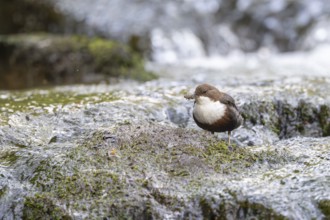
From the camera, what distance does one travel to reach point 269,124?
18.9 ft

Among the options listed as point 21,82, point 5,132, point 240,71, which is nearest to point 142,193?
point 5,132

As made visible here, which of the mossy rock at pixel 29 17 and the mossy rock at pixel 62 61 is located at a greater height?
the mossy rock at pixel 29 17

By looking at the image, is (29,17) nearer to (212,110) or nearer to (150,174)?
(212,110)

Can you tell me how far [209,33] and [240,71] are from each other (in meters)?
2.62

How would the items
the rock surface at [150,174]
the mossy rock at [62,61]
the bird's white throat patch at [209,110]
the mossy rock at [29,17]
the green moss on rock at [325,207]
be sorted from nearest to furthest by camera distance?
the green moss on rock at [325,207] → the rock surface at [150,174] → the bird's white throat patch at [209,110] → the mossy rock at [62,61] → the mossy rock at [29,17]

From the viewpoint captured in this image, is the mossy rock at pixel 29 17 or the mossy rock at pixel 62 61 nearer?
the mossy rock at pixel 62 61

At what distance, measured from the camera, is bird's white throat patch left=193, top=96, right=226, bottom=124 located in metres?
4.33

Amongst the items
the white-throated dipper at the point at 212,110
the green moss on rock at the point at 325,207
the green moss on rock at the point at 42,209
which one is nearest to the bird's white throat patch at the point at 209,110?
the white-throated dipper at the point at 212,110

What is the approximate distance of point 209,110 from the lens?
4332 millimetres

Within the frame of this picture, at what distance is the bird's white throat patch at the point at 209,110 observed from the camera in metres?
4.33

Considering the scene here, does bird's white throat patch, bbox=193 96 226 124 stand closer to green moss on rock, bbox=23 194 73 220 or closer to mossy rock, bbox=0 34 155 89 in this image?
green moss on rock, bbox=23 194 73 220

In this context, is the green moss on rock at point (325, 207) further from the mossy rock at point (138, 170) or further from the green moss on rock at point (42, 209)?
the green moss on rock at point (42, 209)

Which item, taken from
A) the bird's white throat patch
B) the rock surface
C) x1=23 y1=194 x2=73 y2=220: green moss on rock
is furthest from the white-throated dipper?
x1=23 y1=194 x2=73 y2=220: green moss on rock

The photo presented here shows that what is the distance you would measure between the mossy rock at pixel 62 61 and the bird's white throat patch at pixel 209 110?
4.55 m
